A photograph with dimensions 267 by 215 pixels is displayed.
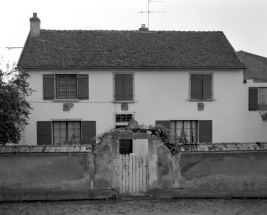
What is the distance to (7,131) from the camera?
1419cm

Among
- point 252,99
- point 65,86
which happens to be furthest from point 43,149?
point 252,99

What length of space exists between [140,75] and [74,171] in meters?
9.79

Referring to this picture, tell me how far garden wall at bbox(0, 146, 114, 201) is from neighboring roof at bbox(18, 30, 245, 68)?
9.04m

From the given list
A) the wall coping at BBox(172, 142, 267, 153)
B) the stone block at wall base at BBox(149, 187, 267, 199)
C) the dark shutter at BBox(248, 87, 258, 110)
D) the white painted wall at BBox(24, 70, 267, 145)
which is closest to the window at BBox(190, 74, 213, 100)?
the white painted wall at BBox(24, 70, 267, 145)

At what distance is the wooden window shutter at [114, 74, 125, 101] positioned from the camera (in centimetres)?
2066

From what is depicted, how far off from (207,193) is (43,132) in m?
10.6

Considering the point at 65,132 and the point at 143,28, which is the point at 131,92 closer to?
the point at 65,132

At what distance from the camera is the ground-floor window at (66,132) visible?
2056 centimetres

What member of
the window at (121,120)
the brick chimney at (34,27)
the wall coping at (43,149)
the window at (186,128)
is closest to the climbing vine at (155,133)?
the wall coping at (43,149)

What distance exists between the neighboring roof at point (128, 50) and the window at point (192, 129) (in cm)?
284

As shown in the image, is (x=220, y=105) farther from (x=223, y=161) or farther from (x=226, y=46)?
(x=223, y=161)

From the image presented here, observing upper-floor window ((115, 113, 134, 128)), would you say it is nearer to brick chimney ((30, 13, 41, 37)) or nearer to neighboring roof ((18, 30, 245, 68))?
neighboring roof ((18, 30, 245, 68))

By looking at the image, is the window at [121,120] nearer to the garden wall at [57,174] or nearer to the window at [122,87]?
the window at [122,87]

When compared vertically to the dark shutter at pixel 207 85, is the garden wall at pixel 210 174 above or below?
below
